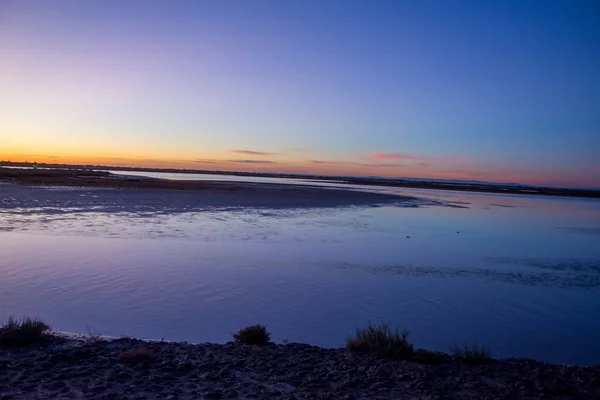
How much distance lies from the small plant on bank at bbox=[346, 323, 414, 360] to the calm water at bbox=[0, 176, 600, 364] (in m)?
0.62

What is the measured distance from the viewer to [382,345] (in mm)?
7246

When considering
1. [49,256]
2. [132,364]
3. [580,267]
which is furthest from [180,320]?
[580,267]

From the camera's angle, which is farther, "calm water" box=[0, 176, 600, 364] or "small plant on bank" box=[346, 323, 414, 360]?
"calm water" box=[0, 176, 600, 364]

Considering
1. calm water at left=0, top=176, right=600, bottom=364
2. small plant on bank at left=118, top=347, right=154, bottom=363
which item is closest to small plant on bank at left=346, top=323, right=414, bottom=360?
calm water at left=0, top=176, right=600, bottom=364

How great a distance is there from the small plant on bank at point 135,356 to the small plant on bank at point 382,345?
3.07m

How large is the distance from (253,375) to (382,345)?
2228 mm

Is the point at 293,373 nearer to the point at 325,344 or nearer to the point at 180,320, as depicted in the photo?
the point at 325,344

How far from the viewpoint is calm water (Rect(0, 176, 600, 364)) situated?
27.8ft

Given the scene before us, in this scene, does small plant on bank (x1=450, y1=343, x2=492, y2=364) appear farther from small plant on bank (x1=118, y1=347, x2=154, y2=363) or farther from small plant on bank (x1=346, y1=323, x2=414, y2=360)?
small plant on bank (x1=118, y1=347, x2=154, y2=363)

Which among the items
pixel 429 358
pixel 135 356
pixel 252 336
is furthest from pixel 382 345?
pixel 135 356

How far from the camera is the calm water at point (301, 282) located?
8.48 metres

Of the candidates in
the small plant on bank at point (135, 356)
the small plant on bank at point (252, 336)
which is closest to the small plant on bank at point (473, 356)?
the small plant on bank at point (252, 336)

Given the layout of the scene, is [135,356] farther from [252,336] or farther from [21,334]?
[21,334]

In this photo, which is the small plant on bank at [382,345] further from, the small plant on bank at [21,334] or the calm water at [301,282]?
the small plant on bank at [21,334]
